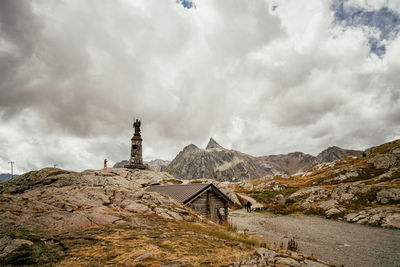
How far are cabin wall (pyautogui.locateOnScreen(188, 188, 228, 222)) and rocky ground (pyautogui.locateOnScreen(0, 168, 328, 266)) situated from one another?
219 inches

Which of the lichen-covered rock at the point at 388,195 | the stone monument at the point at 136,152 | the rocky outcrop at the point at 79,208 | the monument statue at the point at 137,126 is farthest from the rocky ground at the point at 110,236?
the monument statue at the point at 137,126

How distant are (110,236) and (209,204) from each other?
15487 millimetres

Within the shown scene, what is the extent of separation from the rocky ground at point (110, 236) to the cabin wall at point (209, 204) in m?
5.56

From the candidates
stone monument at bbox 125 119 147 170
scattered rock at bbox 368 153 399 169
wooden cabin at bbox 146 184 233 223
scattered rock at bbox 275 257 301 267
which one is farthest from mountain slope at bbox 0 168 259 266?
scattered rock at bbox 368 153 399 169

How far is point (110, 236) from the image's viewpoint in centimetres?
939

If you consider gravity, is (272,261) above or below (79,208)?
below

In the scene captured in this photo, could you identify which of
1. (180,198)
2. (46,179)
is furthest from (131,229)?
(46,179)

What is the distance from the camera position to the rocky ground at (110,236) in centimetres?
691

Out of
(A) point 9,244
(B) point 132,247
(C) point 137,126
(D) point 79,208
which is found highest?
(C) point 137,126

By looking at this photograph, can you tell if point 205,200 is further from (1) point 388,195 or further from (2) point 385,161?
(2) point 385,161

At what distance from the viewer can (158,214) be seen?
14.7m

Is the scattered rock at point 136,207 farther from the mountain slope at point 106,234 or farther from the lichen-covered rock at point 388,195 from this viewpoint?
the lichen-covered rock at point 388,195

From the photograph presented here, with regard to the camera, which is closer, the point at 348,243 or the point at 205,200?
the point at 348,243

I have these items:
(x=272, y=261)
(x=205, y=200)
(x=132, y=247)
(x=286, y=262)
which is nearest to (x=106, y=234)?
(x=132, y=247)
